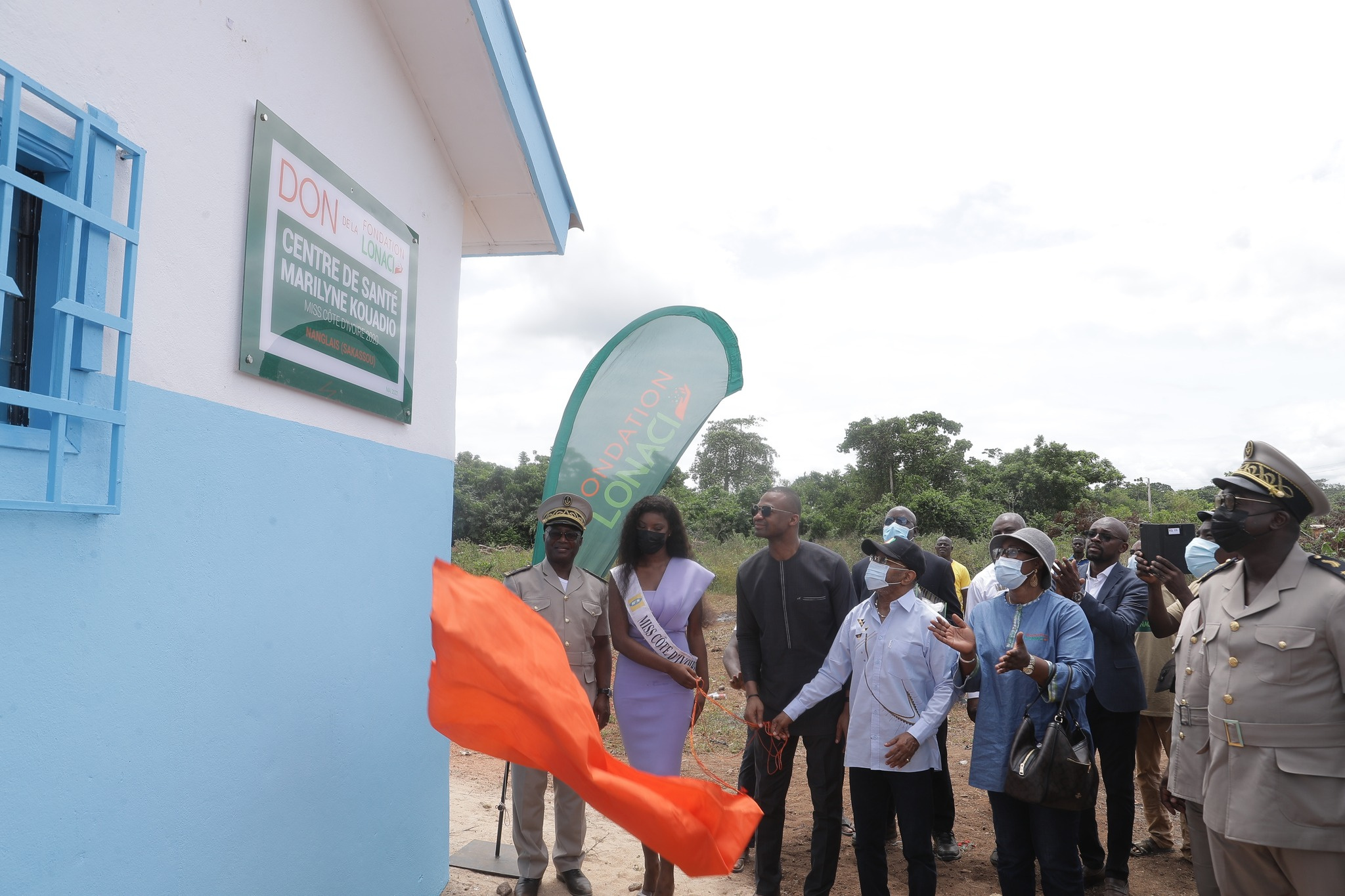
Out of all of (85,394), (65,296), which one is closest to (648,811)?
(85,394)

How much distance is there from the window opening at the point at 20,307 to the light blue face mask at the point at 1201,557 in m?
5.72

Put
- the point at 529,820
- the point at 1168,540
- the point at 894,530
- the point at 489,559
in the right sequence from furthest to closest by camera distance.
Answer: the point at 489,559
the point at 894,530
the point at 1168,540
the point at 529,820

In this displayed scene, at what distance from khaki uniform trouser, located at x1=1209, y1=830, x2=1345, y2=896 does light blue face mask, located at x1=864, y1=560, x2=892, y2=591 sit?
1564 millimetres

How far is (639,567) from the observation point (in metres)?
4.61

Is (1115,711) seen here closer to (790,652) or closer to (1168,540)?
(1168,540)

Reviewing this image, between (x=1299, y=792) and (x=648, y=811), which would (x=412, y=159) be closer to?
(x=648, y=811)

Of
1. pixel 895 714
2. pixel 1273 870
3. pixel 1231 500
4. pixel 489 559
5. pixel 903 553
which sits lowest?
pixel 489 559

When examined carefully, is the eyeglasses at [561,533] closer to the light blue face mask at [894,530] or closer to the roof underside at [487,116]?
the roof underside at [487,116]

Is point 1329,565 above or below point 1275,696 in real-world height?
above

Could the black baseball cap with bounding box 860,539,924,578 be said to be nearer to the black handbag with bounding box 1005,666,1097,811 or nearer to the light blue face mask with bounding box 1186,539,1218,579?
the black handbag with bounding box 1005,666,1097,811

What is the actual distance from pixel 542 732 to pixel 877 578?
6.52 feet

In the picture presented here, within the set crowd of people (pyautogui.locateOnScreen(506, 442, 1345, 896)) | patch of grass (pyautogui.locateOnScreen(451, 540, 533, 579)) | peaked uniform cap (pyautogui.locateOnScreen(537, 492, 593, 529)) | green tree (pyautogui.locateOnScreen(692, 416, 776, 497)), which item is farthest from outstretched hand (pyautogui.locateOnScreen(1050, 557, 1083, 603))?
green tree (pyautogui.locateOnScreen(692, 416, 776, 497))

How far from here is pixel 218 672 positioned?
2709 millimetres

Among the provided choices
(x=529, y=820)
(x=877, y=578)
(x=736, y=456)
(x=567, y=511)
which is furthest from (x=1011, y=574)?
(x=736, y=456)
